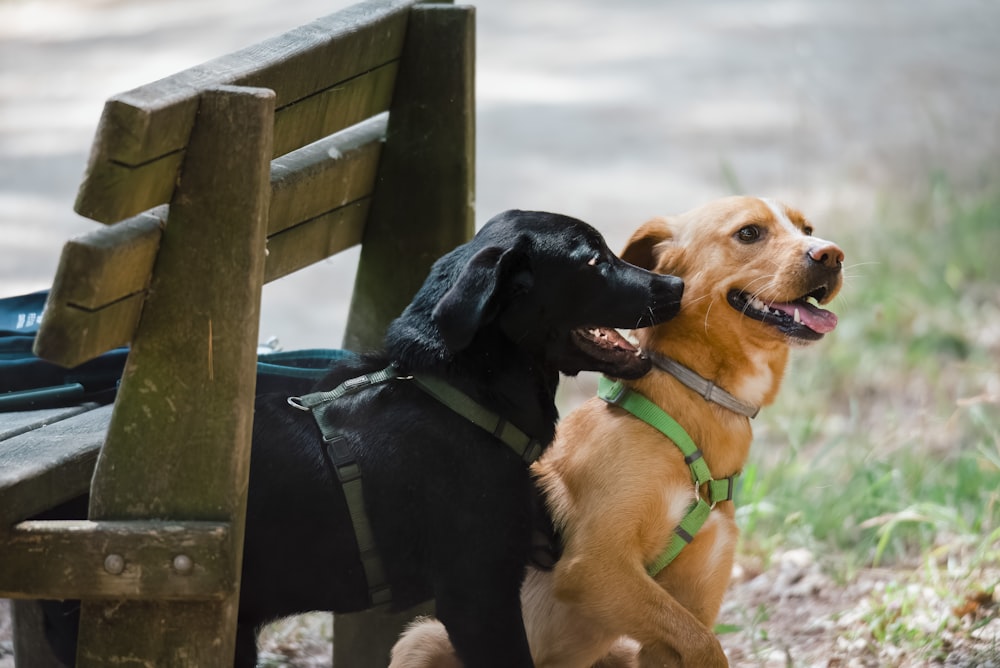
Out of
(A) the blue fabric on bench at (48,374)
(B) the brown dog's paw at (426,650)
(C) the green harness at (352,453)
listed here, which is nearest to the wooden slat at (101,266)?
(C) the green harness at (352,453)

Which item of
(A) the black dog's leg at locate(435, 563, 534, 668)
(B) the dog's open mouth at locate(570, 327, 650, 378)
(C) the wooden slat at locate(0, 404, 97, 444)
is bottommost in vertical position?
(A) the black dog's leg at locate(435, 563, 534, 668)

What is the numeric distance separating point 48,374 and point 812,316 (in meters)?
1.76

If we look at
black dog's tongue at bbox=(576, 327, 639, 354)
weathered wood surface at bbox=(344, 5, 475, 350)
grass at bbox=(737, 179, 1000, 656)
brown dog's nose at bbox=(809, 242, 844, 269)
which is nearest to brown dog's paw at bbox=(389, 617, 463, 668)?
black dog's tongue at bbox=(576, 327, 639, 354)

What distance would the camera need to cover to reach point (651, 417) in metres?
2.84

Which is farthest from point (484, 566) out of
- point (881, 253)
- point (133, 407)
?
point (881, 253)

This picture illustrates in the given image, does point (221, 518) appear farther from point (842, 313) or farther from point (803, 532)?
point (842, 313)

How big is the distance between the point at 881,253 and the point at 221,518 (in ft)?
16.4

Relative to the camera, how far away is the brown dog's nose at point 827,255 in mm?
2848

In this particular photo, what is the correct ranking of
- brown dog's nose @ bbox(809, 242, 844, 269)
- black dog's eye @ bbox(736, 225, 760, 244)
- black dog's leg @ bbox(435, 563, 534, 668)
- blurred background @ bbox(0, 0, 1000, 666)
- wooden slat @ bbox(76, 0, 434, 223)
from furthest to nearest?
A: blurred background @ bbox(0, 0, 1000, 666) < black dog's eye @ bbox(736, 225, 760, 244) < brown dog's nose @ bbox(809, 242, 844, 269) < black dog's leg @ bbox(435, 563, 534, 668) < wooden slat @ bbox(76, 0, 434, 223)

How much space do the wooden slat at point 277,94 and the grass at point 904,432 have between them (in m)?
1.29

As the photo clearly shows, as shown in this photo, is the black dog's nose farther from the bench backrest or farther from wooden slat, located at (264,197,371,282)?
wooden slat, located at (264,197,371,282)

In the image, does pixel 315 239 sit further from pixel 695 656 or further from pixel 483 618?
pixel 695 656

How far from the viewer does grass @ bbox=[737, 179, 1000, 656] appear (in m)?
3.77

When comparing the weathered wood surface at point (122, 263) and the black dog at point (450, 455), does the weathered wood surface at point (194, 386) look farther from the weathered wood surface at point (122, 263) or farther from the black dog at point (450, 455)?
the black dog at point (450, 455)
